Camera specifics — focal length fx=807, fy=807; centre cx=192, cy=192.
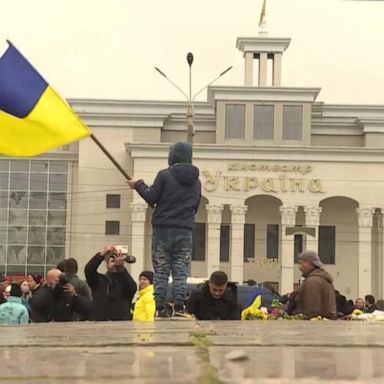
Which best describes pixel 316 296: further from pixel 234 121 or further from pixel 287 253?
pixel 234 121

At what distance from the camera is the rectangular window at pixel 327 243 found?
49.9 meters

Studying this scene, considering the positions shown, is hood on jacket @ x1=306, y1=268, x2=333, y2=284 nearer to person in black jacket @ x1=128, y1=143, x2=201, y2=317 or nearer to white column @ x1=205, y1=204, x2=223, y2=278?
person in black jacket @ x1=128, y1=143, x2=201, y2=317

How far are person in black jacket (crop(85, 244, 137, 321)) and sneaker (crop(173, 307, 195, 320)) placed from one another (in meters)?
0.49

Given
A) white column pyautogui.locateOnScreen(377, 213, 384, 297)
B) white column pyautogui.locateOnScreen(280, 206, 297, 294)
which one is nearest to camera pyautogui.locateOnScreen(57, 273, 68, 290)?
white column pyautogui.locateOnScreen(280, 206, 297, 294)

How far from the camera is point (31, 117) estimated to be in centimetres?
805

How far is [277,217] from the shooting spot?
51062 mm

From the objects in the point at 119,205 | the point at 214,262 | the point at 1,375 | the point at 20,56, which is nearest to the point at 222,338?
the point at 1,375

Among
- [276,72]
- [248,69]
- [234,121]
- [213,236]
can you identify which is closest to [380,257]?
[213,236]

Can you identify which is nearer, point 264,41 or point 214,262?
point 214,262

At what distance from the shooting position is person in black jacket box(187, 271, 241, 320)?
7.55 meters

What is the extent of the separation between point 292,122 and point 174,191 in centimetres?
4285

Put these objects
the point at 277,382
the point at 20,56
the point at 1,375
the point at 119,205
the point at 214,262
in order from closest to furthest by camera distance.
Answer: the point at 277,382 < the point at 1,375 < the point at 20,56 < the point at 214,262 < the point at 119,205

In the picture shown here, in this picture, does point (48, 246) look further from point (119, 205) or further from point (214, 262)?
point (214, 262)

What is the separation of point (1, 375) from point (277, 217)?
48.7 metres
